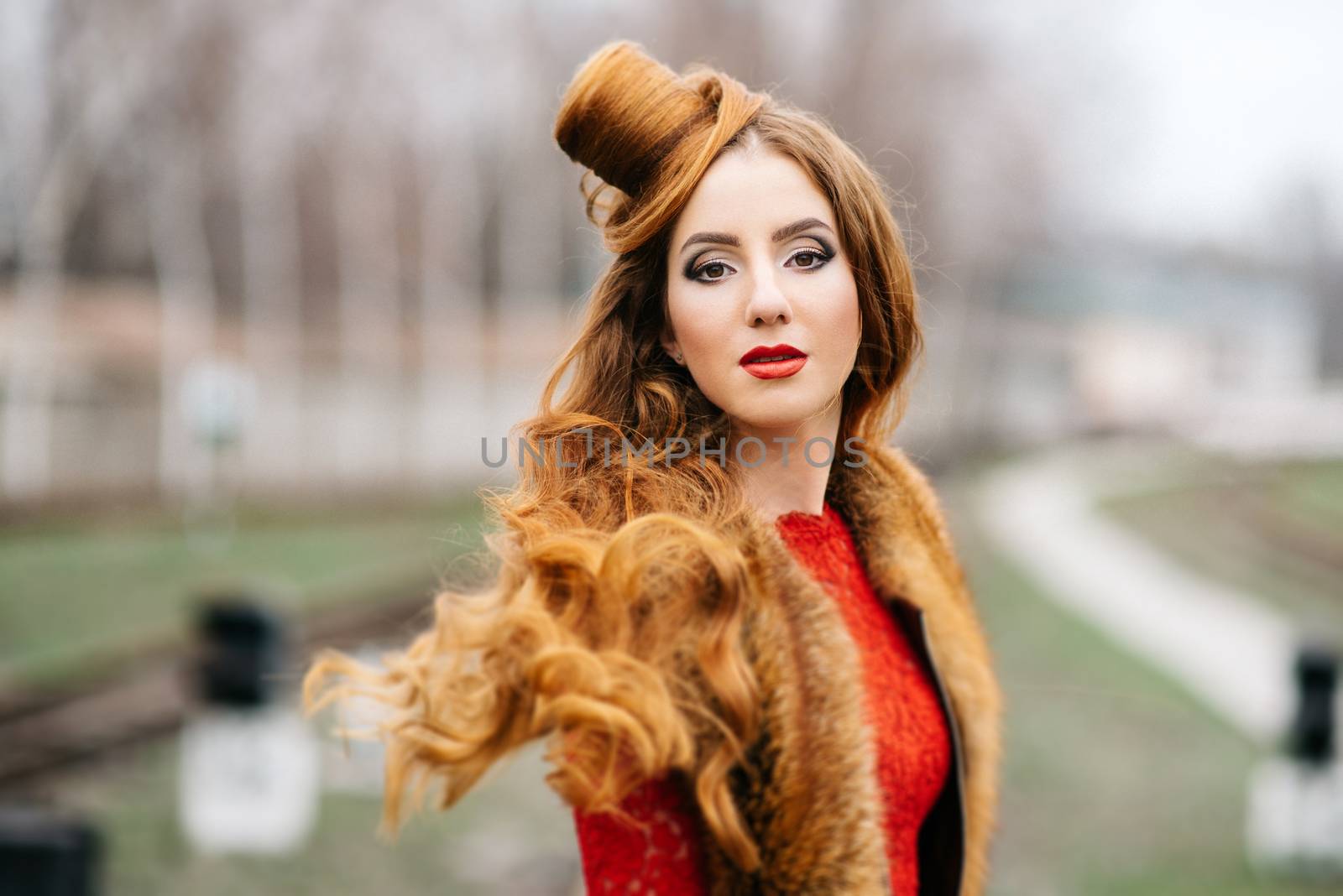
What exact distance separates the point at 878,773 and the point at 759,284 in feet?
2.61

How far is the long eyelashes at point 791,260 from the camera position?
6.56 feet

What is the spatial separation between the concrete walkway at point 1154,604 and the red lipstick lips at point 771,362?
744 cm

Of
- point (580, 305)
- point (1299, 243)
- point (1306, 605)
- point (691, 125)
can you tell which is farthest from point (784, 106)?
point (1299, 243)

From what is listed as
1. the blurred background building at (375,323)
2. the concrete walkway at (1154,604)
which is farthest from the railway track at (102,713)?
the concrete walkway at (1154,604)

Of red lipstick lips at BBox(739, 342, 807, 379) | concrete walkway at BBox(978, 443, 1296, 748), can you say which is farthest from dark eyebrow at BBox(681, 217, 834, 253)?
concrete walkway at BBox(978, 443, 1296, 748)

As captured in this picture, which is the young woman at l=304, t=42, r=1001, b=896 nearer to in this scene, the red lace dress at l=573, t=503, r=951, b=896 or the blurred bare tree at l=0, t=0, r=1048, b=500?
the red lace dress at l=573, t=503, r=951, b=896

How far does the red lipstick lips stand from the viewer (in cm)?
198

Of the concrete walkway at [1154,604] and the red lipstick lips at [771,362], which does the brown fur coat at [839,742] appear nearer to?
the red lipstick lips at [771,362]

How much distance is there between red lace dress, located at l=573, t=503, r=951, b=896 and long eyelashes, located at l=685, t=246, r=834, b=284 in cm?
44

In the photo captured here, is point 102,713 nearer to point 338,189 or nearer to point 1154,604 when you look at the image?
point 1154,604

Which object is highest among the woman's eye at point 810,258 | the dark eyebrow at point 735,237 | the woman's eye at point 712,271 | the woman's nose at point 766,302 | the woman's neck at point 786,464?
the dark eyebrow at point 735,237

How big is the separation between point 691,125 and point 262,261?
28.0 metres

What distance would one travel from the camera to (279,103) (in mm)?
24828

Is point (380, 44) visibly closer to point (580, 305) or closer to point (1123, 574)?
point (1123, 574)
